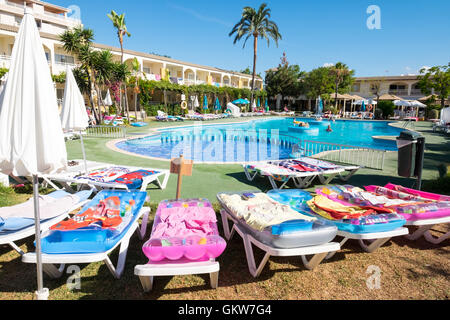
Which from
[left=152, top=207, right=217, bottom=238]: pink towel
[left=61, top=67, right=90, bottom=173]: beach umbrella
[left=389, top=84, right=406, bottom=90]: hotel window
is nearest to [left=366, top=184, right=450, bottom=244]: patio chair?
[left=152, top=207, right=217, bottom=238]: pink towel

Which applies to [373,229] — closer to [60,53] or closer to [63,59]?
[63,59]

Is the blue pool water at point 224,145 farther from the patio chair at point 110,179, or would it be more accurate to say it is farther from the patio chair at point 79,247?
the patio chair at point 79,247

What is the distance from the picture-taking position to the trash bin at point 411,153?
201 inches

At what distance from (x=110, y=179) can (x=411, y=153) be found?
609 centimetres

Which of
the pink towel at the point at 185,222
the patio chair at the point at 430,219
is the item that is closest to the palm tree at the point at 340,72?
the patio chair at the point at 430,219

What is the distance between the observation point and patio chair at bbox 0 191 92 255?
3505mm

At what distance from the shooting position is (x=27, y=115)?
2.43 metres

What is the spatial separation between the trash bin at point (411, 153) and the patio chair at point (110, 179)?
511cm

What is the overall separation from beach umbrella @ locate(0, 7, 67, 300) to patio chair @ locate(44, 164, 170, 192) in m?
3.37

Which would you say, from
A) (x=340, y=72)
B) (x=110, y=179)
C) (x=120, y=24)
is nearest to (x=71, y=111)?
(x=110, y=179)

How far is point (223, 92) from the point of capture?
41188mm

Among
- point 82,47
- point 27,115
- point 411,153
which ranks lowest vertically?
point 411,153

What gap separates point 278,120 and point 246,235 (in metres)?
33.3

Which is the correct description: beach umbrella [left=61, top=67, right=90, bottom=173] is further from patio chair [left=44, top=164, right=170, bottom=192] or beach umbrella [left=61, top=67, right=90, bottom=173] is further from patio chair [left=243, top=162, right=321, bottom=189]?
patio chair [left=243, top=162, right=321, bottom=189]
